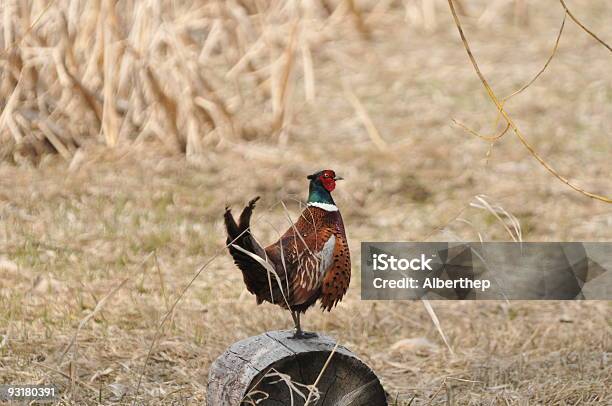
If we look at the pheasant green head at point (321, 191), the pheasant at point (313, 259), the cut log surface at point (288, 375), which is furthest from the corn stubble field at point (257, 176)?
the pheasant green head at point (321, 191)

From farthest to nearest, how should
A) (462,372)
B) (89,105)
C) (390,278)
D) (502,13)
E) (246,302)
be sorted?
(502,13), (89,105), (246,302), (462,372), (390,278)

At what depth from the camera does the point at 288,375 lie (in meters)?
2.31

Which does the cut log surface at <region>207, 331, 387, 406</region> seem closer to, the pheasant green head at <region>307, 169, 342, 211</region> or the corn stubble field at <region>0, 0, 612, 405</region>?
the corn stubble field at <region>0, 0, 612, 405</region>

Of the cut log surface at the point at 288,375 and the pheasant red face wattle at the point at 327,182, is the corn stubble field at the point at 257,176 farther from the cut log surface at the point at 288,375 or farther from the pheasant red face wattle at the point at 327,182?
the pheasant red face wattle at the point at 327,182

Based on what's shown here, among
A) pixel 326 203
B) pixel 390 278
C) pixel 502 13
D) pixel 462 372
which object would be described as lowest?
pixel 462 372

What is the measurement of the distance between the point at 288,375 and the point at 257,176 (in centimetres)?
258

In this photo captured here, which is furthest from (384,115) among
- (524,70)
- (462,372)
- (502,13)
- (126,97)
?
(462,372)

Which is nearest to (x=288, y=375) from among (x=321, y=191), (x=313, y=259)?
(x=313, y=259)

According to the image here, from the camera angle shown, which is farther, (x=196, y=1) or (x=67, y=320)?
(x=196, y=1)

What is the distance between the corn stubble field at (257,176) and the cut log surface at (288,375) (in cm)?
21

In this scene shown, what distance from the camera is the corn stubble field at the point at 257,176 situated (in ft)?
10.7

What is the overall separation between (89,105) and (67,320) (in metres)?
1.64

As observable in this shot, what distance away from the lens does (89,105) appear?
189 inches

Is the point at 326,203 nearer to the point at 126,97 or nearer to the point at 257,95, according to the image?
the point at 126,97
